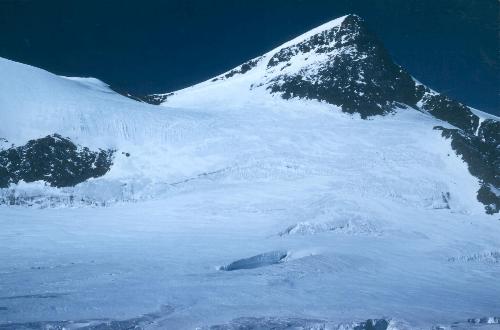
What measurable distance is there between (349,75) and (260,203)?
88.6 ft

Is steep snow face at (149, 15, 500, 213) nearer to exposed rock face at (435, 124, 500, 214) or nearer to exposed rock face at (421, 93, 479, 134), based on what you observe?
exposed rock face at (421, 93, 479, 134)

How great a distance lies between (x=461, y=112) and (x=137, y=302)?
1716 inches

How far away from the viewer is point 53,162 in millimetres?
33188

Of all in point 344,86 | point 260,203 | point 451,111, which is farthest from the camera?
point 344,86

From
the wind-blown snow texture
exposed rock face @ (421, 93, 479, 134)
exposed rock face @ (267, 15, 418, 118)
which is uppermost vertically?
exposed rock face @ (267, 15, 418, 118)

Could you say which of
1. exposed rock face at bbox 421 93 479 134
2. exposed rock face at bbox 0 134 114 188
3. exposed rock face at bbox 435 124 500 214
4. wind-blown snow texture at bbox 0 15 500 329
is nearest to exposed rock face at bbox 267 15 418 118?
wind-blown snow texture at bbox 0 15 500 329

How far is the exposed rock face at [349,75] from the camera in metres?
48.3

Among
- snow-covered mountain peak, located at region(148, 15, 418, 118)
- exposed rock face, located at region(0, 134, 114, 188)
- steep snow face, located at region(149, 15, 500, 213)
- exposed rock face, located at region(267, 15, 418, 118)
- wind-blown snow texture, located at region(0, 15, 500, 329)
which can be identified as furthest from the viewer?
snow-covered mountain peak, located at region(148, 15, 418, 118)

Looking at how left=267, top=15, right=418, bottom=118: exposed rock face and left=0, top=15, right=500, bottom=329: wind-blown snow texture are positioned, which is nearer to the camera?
left=0, top=15, right=500, bottom=329: wind-blown snow texture

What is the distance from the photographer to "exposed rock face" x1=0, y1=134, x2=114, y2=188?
3187 cm

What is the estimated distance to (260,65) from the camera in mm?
63812

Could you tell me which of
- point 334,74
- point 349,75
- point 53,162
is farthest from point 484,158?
point 53,162

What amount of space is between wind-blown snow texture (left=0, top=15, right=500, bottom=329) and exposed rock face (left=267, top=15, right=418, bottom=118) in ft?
0.77

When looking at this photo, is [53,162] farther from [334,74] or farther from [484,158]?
[484,158]
